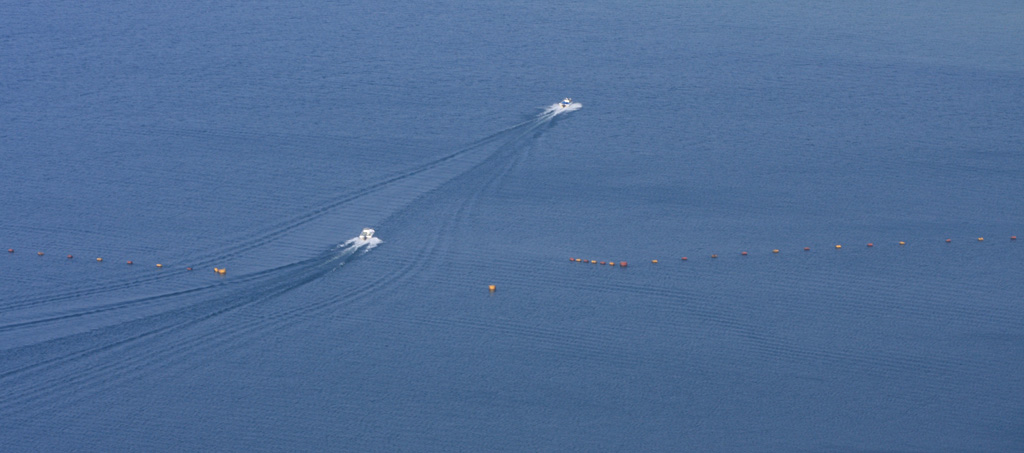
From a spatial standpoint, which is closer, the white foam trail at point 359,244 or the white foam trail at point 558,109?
the white foam trail at point 359,244

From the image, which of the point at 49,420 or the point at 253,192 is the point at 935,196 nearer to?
the point at 253,192

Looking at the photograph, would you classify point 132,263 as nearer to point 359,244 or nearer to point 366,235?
point 359,244

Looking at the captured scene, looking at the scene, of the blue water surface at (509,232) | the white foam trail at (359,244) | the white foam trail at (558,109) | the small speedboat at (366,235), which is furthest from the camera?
the white foam trail at (558,109)

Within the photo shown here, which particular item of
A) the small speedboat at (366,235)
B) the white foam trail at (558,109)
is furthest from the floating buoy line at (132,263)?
the white foam trail at (558,109)

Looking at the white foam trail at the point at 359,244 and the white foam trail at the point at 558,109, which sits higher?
the white foam trail at the point at 558,109

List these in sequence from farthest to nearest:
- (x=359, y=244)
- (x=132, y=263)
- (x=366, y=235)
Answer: (x=366, y=235) → (x=359, y=244) → (x=132, y=263)

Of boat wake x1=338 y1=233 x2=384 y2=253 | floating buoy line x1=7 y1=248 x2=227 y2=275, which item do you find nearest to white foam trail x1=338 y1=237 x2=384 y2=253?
boat wake x1=338 y1=233 x2=384 y2=253

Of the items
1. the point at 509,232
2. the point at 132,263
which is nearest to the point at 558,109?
the point at 509,232

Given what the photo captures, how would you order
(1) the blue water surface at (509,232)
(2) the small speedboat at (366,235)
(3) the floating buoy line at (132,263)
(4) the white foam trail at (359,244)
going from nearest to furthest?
1. (1) the blue water surface at (509,232)
2. (3) the floating buoy line at (132,263)
3. (4) the white foam trail at (359,244)
4. (2) the small speedboat at (366,235)

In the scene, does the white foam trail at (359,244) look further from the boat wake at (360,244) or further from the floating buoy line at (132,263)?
the floating buoy line at (132,263)
